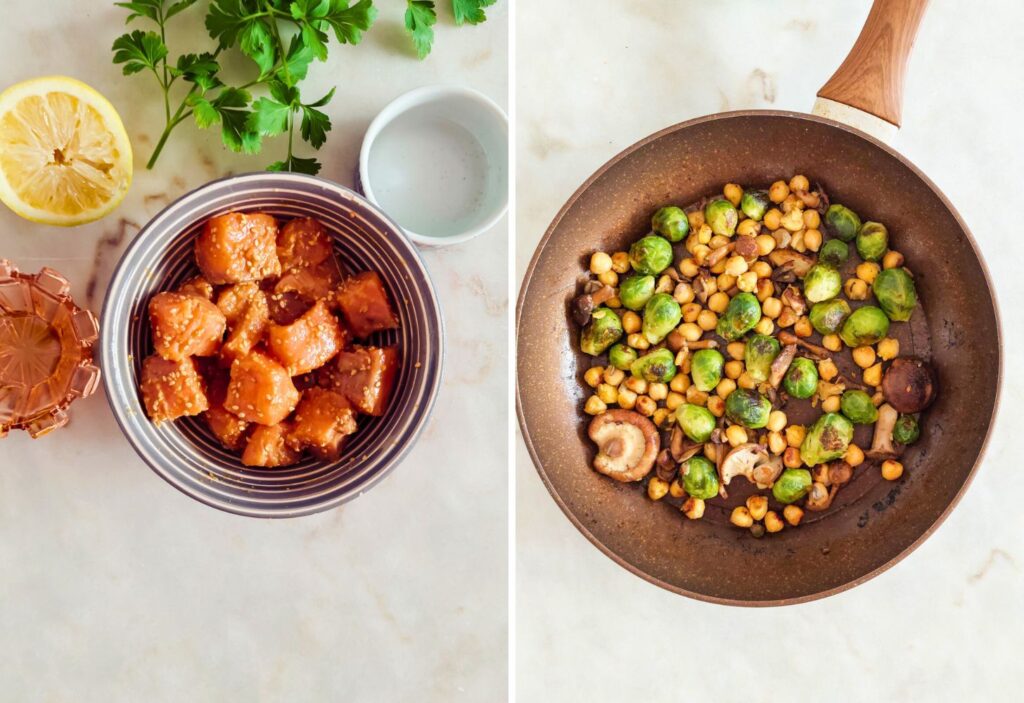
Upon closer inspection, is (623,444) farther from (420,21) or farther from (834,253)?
(420,21)

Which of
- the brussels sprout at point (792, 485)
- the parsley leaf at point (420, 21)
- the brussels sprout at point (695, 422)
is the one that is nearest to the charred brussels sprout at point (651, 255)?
the brussels sprout at point (695, 422)

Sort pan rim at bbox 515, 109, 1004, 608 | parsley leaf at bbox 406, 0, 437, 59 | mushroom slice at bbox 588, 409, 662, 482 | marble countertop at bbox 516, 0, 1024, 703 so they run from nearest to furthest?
1. parsley leaf at bbox 406, 0, 437, 59
2. pan rim at bbox 515, 109, 1004, 608
3. mushroom slice at bbox 588, 409, 662, 482
4. marble countertop at bbox 516, 0, 1024, 703

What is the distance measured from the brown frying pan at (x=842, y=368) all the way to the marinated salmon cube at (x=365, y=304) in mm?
501

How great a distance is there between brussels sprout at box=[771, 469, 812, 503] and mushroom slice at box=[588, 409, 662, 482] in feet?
0.94

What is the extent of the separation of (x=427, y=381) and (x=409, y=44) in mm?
645

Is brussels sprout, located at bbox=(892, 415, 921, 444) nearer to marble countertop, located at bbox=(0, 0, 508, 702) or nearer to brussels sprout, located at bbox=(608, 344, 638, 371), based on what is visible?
brussels sprout, located at bbox=(608, 344, 638, 371)

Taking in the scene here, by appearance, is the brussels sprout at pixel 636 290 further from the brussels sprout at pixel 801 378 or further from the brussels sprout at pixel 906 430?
Result: the brussels sprout at pixel 906 430

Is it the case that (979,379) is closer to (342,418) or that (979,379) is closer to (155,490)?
(342,418)

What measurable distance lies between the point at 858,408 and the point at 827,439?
10cm

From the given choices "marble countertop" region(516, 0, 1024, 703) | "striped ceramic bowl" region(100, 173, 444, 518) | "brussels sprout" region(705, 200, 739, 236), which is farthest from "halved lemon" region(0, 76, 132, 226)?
"brussels sprout" region(705, 200, 739, 236)

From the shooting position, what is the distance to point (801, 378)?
6.73 feet

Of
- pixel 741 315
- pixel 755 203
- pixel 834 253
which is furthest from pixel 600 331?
pixel 834 253

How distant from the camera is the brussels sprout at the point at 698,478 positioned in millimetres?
2021

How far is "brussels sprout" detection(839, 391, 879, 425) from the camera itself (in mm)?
2035
